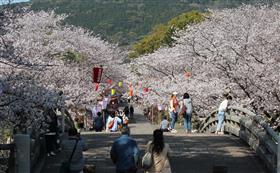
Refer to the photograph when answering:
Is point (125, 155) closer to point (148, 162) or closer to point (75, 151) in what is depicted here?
point (148, 162)

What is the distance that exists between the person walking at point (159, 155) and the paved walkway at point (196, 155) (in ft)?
9.94

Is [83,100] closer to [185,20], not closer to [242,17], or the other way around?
[242,17]

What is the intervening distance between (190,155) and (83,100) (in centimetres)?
2538

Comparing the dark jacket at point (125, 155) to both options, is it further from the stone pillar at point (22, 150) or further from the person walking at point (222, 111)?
the person walking at point (222, 111)

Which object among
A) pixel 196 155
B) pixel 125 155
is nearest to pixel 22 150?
pixel 125 155

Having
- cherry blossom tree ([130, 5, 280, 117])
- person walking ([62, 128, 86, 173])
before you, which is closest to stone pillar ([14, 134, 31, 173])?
person walking ([62, 128, 86, 173])

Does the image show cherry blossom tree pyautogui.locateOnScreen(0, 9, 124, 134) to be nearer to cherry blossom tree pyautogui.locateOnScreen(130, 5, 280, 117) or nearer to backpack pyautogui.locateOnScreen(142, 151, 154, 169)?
cherry blossom tree pyautogui.locateOnScreen(130, 5, 280, 117)

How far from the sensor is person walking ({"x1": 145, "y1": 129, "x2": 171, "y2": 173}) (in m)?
8.88

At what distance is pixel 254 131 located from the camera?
49.0ft

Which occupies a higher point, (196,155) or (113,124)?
(113,124)

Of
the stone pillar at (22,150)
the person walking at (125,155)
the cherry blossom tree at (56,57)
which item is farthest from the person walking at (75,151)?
the cherry blossom tree at (56,57)

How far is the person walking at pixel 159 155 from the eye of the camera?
888 cm

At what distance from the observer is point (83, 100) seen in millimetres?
39906

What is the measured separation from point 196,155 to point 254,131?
61.2 inches
